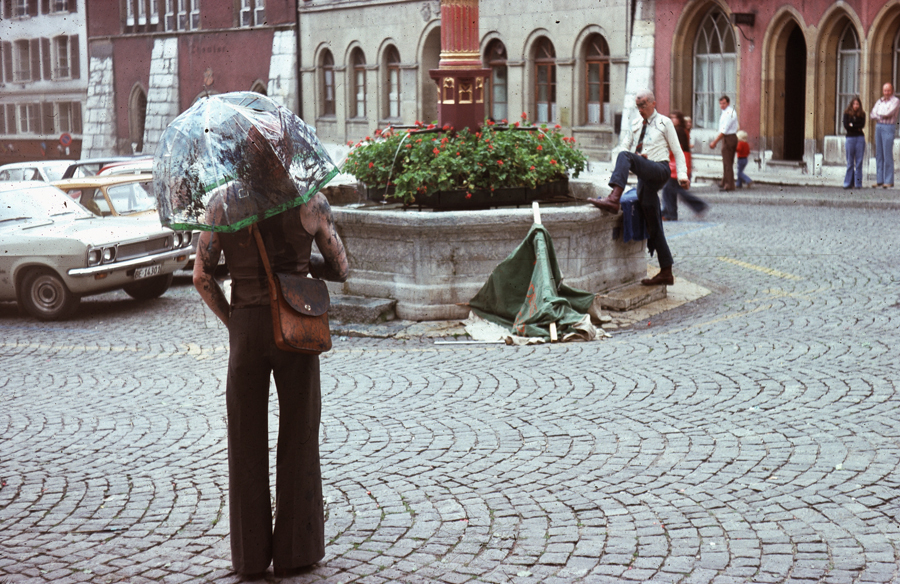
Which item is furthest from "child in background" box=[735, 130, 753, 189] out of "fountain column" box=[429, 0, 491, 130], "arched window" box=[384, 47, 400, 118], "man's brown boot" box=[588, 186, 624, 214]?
"arched window" box=[384, 47, 400, 118]

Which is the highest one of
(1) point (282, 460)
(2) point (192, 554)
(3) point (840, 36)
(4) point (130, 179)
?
(3) point (840, 36)

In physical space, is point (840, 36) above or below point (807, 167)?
above

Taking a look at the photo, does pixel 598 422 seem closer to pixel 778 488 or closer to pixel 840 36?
pixel 778 488

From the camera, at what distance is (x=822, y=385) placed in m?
7.44

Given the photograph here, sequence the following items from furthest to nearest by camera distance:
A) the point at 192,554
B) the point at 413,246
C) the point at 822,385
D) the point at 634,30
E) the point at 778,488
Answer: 1. the point at 634,30
2. the point at 413,246
3. the point at 822,385
4. the point at 778,488
5. the point at 192,554

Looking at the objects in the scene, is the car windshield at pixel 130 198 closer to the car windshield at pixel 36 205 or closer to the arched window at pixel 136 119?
the car windshield at pixel 36 205

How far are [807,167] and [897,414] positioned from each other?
18706mm

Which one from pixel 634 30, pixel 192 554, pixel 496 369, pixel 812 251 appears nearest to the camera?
pixel 192 554

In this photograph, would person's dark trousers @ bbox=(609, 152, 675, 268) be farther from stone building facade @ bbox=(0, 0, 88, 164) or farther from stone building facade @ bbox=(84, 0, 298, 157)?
stone building facade @ bbox=(0, 0, 88, 164)

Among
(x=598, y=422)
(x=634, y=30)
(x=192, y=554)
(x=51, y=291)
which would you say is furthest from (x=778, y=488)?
(x=634, y=30)

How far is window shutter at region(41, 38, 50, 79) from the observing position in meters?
51.2

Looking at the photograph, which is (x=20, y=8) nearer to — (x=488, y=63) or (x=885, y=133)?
(x=488, y=63)

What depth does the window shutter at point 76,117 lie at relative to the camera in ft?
166

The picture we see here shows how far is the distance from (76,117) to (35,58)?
3517 mm
